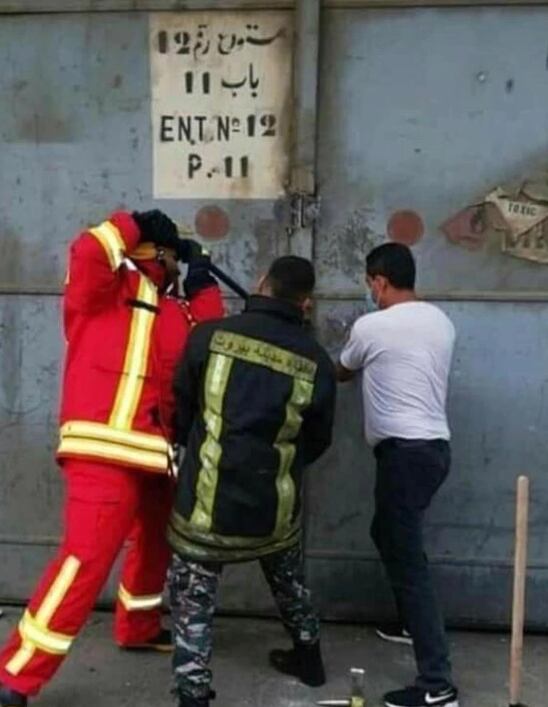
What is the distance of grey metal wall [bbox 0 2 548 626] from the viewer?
4.27 m

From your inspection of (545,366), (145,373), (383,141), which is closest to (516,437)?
(545,366)

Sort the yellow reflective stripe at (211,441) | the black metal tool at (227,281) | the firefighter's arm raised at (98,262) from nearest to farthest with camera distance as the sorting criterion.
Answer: the yellow reflective stripe at (211,441) < the firefighter's arm raised at (98,262) < the black metal tool at (227,281)

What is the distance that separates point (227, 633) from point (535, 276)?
1.85 meters

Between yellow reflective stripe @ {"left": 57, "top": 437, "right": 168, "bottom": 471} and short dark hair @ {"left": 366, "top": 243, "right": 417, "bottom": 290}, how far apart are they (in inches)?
39.2

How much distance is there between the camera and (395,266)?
12.7ft

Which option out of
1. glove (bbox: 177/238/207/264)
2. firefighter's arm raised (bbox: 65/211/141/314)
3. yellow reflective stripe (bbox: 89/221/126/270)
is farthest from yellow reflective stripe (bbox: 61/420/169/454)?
glove (bbox: 177/238/207/264)

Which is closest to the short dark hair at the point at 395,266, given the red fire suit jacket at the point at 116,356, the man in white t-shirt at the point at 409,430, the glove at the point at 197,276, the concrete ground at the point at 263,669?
the man in white t-shirt at the point at 409,430

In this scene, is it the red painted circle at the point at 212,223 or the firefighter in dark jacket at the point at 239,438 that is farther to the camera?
the red painted circle at the point at 212,223

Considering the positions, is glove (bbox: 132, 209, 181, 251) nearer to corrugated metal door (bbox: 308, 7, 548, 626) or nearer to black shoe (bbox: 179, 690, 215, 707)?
corrugated metal door (bbox: 308, 7, 548, 626)

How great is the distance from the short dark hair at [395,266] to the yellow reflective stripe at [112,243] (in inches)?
34.4

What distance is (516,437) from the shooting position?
4418 mm

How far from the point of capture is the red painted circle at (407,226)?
4.36 m

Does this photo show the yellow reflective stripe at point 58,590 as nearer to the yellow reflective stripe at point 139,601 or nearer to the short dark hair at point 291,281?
the yellow reflective stripe at point 139,601

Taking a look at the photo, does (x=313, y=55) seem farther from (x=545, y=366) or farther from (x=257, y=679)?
(x=257, y=679)
